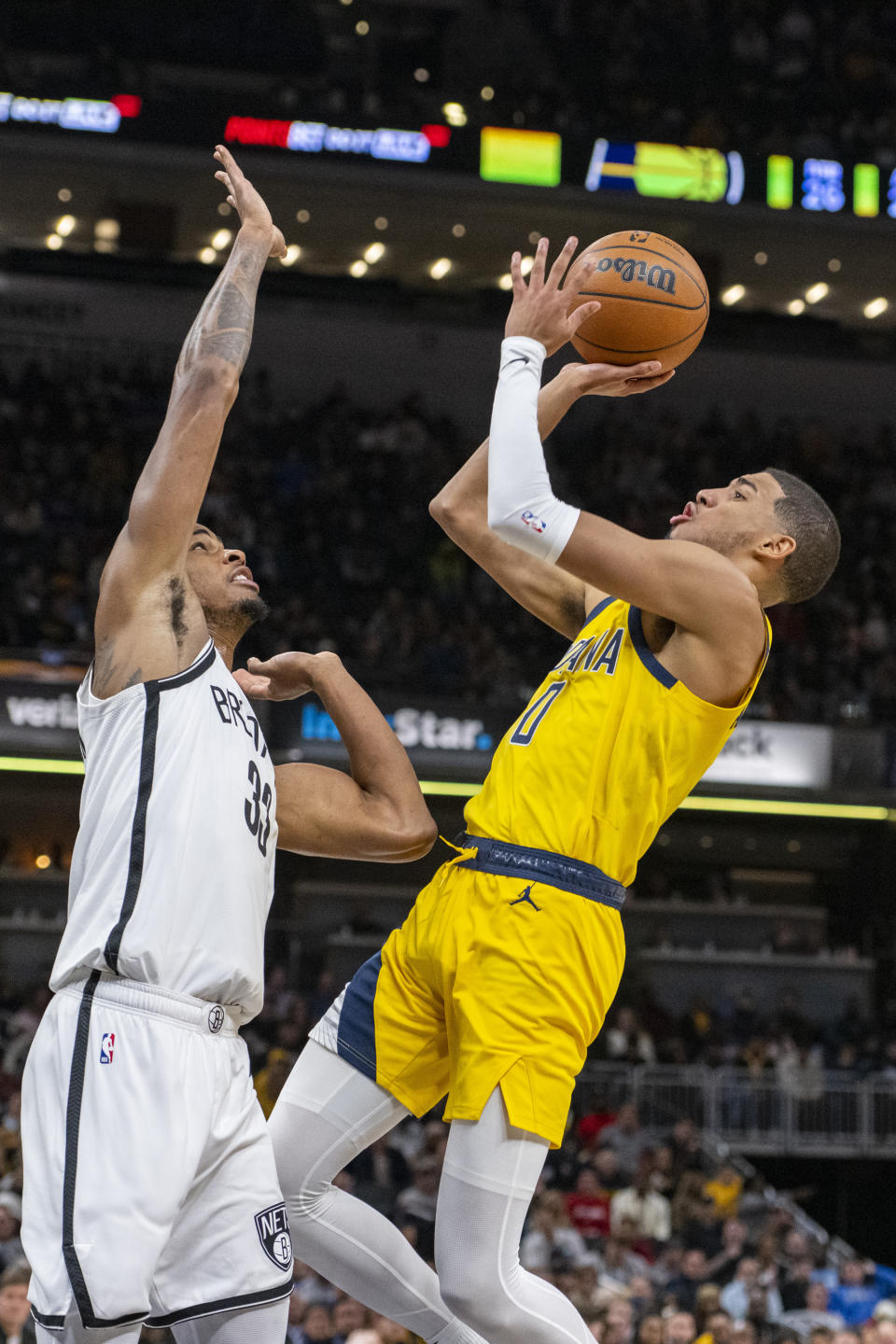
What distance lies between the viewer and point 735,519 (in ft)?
13.8

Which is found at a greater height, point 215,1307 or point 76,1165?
point 76,1165

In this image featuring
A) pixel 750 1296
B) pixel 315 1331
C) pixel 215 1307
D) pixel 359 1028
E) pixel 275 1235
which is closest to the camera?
pixel 215 1307

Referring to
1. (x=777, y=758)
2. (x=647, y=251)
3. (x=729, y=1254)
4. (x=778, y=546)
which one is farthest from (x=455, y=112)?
(x=778, y=546)

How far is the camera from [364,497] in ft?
Result: 73.3

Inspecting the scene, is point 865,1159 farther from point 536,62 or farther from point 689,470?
point 536,62

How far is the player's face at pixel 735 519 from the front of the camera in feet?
13.8

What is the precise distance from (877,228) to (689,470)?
4361 millimetres

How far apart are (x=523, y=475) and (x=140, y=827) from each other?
4.03 ft

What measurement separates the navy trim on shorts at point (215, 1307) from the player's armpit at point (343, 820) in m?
1.20

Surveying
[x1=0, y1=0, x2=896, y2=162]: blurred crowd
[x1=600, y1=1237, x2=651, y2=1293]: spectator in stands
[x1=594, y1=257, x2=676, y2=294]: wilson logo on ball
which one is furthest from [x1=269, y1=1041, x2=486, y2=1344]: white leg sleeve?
[x1=0, y1=0, x2=896, y2=162]: blurred crowd

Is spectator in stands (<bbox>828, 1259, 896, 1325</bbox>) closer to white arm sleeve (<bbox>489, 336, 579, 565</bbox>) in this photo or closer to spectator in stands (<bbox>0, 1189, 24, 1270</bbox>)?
spectator in stands (<bbox>0, 1189, 24, 1270</bbox>)

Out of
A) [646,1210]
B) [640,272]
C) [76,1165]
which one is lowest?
[646,1210]

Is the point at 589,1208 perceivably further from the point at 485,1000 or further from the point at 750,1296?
the point at 485,1000

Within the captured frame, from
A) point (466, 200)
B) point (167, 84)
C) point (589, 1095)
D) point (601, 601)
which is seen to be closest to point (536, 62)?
point (466, 200)
